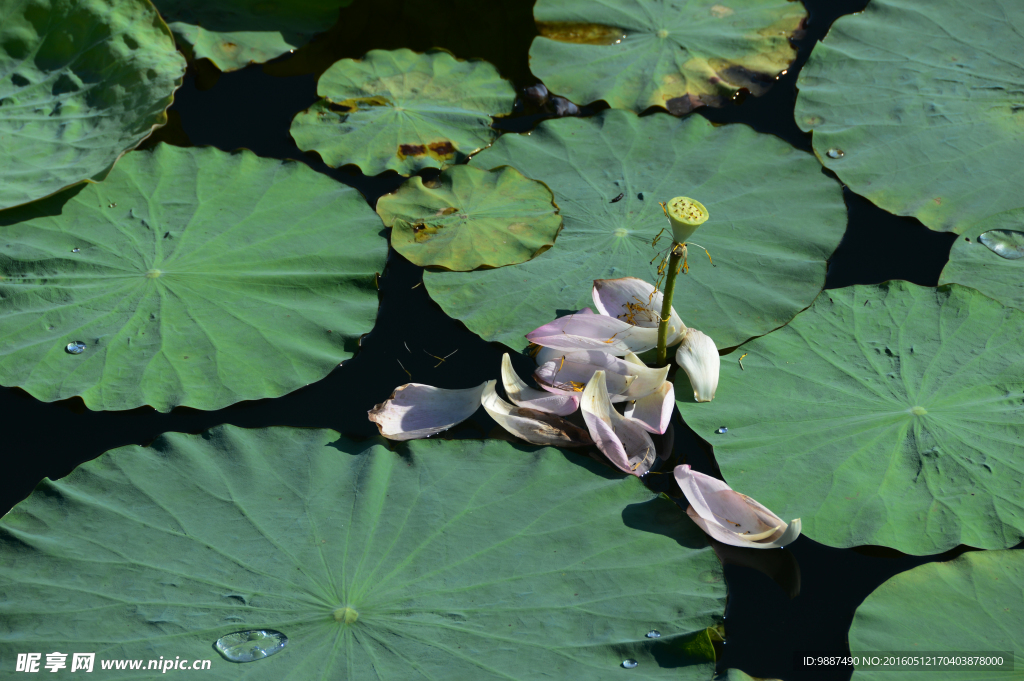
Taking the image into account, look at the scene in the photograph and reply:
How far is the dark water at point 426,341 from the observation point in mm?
1553

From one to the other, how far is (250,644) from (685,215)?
3.86ft

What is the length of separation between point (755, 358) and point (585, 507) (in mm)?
640

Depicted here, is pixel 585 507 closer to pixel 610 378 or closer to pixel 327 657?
pixel 610 378

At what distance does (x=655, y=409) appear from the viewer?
1791 mm

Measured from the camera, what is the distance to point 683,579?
150 centimetres

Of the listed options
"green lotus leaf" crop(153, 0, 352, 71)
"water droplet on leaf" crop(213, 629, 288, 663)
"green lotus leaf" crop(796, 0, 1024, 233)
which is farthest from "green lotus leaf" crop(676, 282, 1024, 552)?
"green lotus leaf" crop(153, 0, 352, 71)

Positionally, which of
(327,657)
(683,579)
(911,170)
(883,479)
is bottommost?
(327,657)

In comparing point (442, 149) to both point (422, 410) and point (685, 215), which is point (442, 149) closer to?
point (422, 410)

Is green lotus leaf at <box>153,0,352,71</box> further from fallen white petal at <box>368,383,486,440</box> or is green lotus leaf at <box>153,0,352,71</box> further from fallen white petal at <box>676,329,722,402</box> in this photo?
fallen white petal at <box>676,329,722,402</box>

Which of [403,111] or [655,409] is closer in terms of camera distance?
[655,409]

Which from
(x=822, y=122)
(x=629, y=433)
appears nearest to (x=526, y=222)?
(x=629, y=433)

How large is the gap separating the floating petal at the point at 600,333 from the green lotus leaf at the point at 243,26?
168 centimetres

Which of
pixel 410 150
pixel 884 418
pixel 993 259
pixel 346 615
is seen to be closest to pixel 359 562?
pixel 346 615

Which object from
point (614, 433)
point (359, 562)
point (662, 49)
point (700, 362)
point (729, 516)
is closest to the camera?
point (359, 562)
